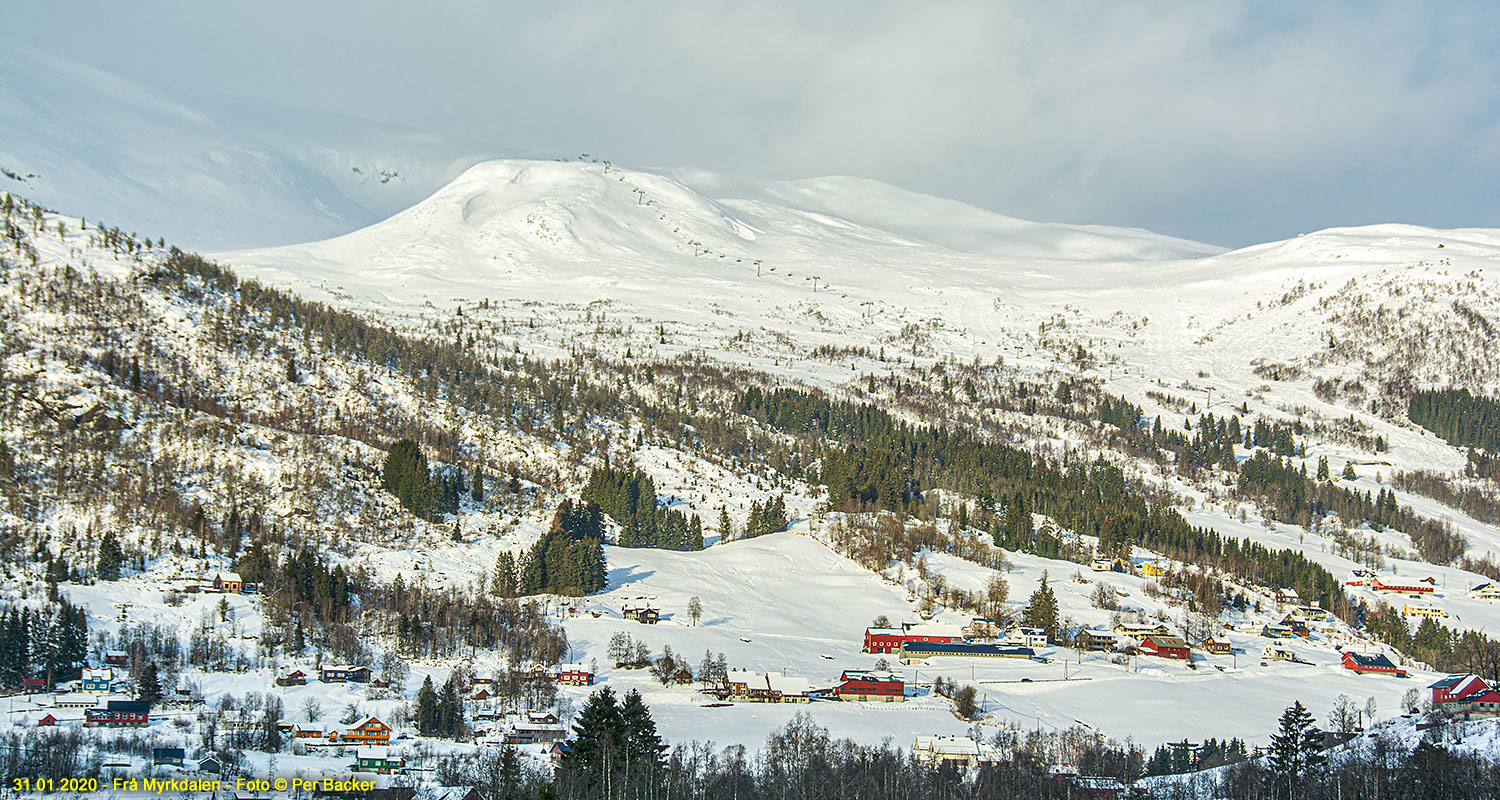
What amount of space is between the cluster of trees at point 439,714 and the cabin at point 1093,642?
6259 cm

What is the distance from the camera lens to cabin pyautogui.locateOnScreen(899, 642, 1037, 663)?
107375mm

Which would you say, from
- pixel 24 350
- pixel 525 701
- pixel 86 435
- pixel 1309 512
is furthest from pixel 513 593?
pixel 1309 512

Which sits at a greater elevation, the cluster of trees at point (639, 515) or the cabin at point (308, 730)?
the cluster of trees at point (639, 515)

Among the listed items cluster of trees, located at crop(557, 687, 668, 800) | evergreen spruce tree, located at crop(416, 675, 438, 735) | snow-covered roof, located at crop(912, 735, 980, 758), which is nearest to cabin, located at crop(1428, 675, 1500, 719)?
snow-covered roof, located at crop(912, 735, 980, 758)

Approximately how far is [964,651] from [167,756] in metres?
68.3

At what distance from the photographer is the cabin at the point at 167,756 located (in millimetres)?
64375

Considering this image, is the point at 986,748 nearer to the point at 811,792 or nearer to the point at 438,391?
the point at 811,792

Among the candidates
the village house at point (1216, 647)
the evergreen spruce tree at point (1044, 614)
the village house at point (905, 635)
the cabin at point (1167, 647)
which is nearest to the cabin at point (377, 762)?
the village house at point (905, 635)

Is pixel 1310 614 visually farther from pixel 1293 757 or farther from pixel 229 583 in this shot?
pixel 229 583

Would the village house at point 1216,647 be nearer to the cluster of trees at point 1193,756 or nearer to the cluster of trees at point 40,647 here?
the cluster of trees at point 1193,756

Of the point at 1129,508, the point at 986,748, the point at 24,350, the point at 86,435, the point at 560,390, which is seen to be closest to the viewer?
the point at 986,748

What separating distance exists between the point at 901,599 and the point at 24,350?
10485cm

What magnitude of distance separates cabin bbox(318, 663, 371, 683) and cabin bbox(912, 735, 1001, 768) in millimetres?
41236

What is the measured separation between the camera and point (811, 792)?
60.4 m
